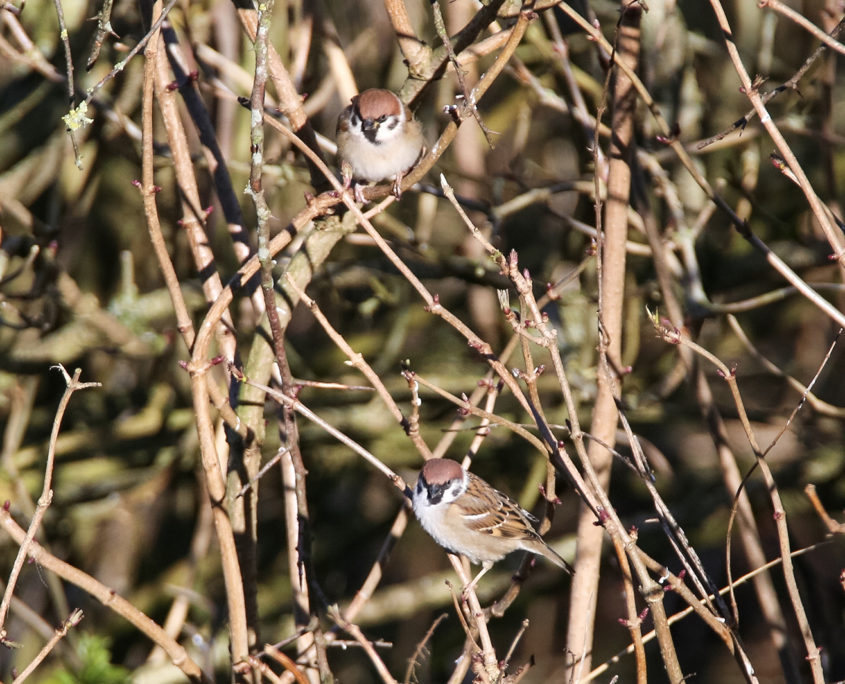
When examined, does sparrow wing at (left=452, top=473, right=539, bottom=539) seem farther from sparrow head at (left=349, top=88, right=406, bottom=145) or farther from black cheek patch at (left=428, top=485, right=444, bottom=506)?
sparrow head at (left=349, top=88, right=406, bottom=145)

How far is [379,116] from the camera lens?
2.94 m

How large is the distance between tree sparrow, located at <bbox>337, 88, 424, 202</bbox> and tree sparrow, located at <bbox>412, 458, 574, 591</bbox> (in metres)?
1.02

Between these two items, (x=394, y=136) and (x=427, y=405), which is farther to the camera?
(x=427, y=405)

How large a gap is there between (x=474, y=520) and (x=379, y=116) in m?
1.41

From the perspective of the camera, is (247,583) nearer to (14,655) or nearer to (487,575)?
(487,575)

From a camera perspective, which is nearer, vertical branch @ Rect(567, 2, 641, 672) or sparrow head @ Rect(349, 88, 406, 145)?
vertical branch @ Rect(567, 2, 641, 672)

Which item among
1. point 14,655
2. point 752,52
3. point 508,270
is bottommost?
point 14,655

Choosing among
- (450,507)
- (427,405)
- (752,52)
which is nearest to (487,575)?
(427,405)

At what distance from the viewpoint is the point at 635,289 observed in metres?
3.98

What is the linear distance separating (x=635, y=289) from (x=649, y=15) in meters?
1.14

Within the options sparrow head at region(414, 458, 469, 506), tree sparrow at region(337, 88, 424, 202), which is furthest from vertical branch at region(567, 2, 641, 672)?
tree sparrow at region(337, 88, 424, 202)

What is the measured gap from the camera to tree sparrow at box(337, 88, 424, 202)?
2.93 m

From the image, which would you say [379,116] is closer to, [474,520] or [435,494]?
[435,494]

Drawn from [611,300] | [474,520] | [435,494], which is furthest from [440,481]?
[611,300]
